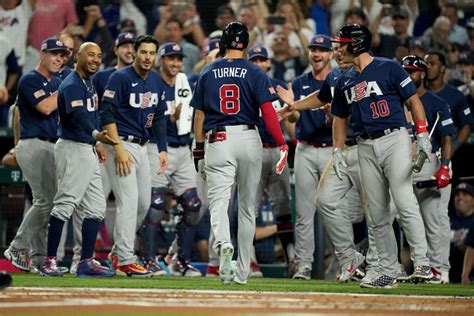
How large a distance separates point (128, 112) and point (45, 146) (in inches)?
35.5

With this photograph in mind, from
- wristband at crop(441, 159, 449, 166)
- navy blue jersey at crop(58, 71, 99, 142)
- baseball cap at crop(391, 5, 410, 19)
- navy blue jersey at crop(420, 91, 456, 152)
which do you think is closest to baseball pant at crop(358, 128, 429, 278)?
wristband at crop(441, 159, 449, 166)

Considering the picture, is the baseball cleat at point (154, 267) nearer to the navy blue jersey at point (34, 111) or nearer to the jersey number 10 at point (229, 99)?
the navy blue jersey at point (34, 111)

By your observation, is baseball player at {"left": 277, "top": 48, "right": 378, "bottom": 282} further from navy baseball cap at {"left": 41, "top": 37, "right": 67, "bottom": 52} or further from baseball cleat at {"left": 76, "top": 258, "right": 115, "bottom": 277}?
navy baseball cap at {"left": 41, "top": 37, "right": 67, "bottom": 52}

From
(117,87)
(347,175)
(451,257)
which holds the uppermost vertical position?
(117,87)

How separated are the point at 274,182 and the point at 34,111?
8.65 ft

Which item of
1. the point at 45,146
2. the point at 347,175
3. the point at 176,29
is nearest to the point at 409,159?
the point at 347,175

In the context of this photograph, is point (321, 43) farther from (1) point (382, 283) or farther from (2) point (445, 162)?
(1) point (382, 283)

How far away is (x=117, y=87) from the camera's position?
9430mm

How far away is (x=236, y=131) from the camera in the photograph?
8.15 m

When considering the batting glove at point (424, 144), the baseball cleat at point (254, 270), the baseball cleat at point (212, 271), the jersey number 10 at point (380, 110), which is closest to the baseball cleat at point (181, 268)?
the baseball cleat at point (212, 271)

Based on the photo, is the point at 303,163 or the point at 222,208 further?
the point at 303,163

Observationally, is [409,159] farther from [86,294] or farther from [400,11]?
[400,11]

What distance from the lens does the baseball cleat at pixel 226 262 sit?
7.89 meters

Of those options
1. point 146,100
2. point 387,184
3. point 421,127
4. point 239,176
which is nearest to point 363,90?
point 421,127
